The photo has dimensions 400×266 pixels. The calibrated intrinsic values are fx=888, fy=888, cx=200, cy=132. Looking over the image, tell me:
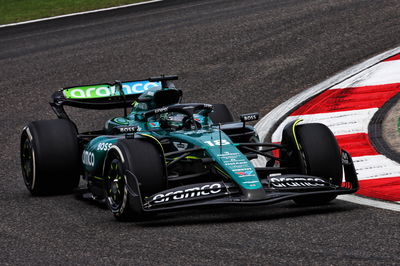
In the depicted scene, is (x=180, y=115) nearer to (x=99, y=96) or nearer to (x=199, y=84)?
(x=99, y=96)

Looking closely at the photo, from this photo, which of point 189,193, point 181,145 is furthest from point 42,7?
point 189,193

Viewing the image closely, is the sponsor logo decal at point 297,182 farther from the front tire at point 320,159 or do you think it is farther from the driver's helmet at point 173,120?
the driver's helmet at point 173,120

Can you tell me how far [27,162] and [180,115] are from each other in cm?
198

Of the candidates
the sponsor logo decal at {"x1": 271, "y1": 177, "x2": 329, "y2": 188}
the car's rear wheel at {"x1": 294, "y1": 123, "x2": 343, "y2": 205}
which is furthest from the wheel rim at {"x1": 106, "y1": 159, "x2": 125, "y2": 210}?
the car's rear wheel at {"x1": 294, "y1": 123, "x2": 343, "y2": 205}

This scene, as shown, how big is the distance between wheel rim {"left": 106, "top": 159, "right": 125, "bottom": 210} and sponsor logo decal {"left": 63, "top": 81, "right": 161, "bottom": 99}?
2.25m

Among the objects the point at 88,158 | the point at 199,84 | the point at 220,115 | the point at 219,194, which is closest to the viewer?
the point at 219,194

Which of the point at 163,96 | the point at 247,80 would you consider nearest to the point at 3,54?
the point at 247,80

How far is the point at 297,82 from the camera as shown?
1341 cm

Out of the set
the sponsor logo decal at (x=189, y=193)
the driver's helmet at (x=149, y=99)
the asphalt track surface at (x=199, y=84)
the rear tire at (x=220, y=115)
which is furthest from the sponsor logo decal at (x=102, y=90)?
the sponsor logo decal at (x=189, y=193)

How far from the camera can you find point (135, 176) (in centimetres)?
702

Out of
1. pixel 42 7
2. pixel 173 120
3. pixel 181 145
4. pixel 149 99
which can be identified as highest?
pixel 42 7

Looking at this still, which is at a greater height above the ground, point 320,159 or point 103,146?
point 103,146

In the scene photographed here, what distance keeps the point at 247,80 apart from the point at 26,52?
16.4 ft

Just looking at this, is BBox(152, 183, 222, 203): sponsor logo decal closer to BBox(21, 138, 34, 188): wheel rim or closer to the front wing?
the front wing
